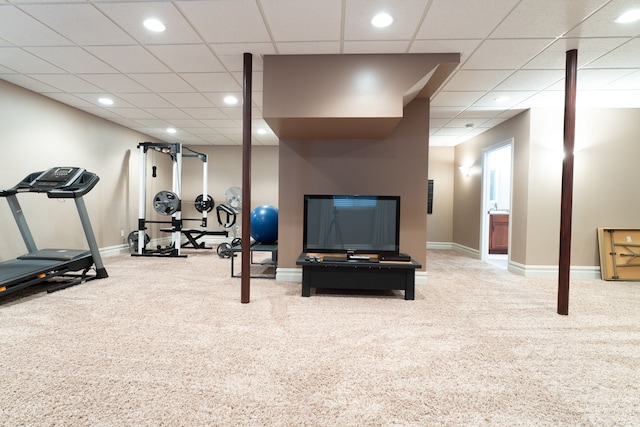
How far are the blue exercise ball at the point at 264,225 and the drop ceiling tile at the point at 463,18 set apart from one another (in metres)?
3.15

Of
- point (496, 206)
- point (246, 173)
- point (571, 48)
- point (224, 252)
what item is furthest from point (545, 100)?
point (224, 252)

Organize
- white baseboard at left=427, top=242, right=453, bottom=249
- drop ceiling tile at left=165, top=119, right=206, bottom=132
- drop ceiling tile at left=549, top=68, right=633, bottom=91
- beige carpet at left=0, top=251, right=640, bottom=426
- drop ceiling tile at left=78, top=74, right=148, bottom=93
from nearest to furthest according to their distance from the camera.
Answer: beige carpet at left=0, top=251, right=640, bottom=426
drop ceiling tile at left=549, top=68, right=633, bottom=91
drop ceiling tile at left=78, top=74, right=148, bottom=93
drop ceiling tile at left=165, top=119, right=206, bottom=132
white baseboard at left=427, top=242, right=453, bottom=249

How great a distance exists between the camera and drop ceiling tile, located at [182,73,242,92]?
12.9 ft

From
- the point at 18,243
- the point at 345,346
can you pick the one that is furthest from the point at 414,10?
the point at 18,243

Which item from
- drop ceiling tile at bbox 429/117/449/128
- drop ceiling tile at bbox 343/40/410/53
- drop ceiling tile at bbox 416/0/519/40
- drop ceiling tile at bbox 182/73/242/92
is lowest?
drop ceiling tile at bbox 429/117/449/128

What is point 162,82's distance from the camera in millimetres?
4184

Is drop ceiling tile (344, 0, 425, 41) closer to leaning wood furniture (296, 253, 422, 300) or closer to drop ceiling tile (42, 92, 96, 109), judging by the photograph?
leaning wood furniture (296, 253, 422, 300)

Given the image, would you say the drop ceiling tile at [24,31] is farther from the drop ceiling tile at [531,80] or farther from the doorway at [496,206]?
the doorway at [496,206]

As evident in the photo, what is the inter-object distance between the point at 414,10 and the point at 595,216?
180 inches

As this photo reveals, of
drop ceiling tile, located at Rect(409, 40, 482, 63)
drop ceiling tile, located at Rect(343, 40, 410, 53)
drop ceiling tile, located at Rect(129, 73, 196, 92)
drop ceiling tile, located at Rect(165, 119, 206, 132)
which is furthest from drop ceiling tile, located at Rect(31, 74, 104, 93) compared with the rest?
drop ceiling tile, located at Rect(409, 40, 482, 63)

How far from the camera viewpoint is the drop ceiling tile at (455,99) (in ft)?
14.5

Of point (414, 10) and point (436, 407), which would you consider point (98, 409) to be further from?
point (414, 10)

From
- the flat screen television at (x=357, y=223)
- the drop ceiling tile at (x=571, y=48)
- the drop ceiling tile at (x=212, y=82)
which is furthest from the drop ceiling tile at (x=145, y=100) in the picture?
the drop ceiling tile at (x=571, y=48)

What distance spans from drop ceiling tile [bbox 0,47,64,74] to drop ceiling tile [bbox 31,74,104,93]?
0.14 m
